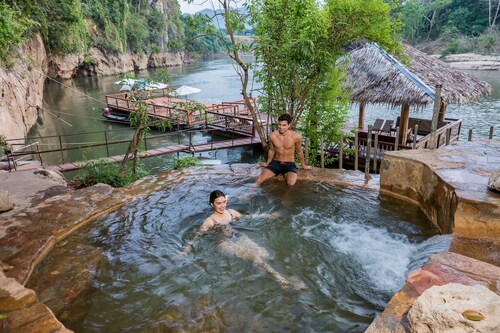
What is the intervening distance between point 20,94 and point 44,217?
50.2 ft

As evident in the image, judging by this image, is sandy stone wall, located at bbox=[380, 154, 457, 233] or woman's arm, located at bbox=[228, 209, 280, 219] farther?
woman's arm, located at bbox=[228, 209, 280, 219]

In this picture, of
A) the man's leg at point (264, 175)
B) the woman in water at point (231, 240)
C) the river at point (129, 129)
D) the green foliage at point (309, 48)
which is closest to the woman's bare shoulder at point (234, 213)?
the woman in water at point (231, 240)

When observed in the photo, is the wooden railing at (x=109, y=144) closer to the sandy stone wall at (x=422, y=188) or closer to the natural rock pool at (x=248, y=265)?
the natural rock pool at (x=248, y=265)

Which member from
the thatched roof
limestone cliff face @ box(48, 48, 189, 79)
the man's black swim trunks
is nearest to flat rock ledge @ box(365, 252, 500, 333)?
the man's black swim trunks

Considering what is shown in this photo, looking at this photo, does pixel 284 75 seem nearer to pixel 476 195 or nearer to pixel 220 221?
pixel 220 221

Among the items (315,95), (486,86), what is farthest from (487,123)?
(315,95)

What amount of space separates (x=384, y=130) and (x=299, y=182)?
24.2ft

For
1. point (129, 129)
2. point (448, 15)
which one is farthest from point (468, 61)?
point (129, 129)

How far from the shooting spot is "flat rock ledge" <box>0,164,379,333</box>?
2.86 m

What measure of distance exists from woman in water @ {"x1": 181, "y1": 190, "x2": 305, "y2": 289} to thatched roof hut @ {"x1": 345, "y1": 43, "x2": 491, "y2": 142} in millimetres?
6414

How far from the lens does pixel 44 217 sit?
495 centimetres

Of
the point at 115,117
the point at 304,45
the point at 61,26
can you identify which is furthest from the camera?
the point at 61,26

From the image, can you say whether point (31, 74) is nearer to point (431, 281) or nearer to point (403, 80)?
point (403, 80)

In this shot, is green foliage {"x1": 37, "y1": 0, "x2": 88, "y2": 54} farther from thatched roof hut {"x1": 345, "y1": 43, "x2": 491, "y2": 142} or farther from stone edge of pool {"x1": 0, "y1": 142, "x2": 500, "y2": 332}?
stone edge of pool {"x1": 0, "y1": 142, "x2": 500, "y2": 332}
